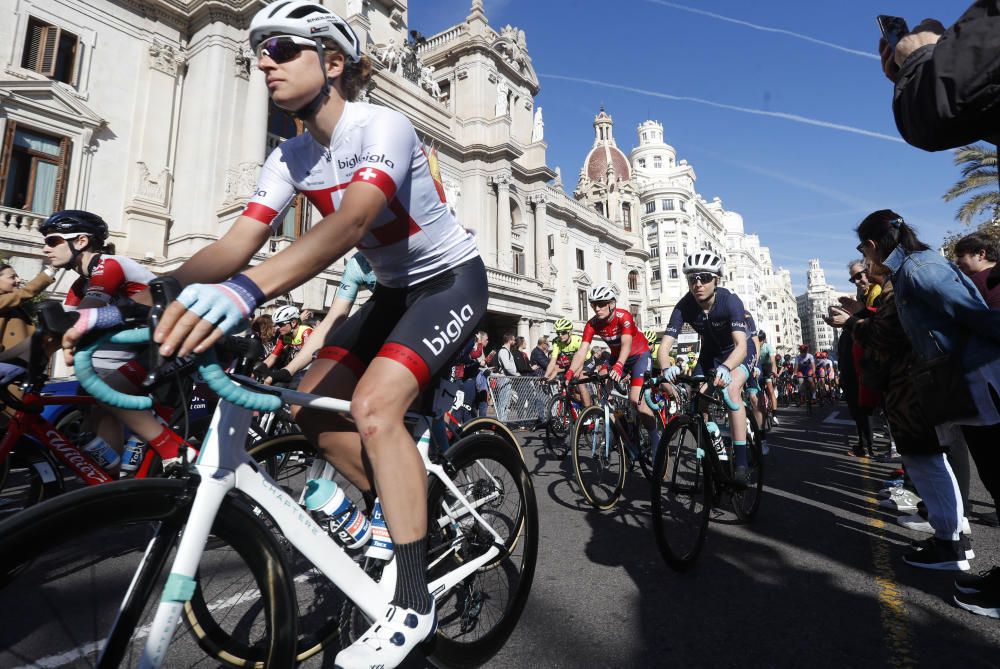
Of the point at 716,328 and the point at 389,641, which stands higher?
the point at 716,328

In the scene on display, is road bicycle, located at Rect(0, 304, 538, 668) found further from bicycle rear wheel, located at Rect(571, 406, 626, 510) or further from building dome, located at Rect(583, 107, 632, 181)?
building dome, located at Rect(583, 107, 632, 181)

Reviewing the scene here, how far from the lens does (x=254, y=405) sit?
1.17 metres

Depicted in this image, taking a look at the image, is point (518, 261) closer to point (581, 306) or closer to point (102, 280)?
point (581, 306)

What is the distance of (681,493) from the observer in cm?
324

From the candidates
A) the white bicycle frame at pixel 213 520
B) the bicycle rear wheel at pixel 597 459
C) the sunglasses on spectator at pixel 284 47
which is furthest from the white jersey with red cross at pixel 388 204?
the bicycle rear wheel at pixel 597 459

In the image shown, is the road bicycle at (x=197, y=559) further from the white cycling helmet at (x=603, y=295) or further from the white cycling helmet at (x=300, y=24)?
the white cycling helmet at (x=603, y=295)

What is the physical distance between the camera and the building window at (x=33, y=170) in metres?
14.0

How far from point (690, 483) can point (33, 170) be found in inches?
784

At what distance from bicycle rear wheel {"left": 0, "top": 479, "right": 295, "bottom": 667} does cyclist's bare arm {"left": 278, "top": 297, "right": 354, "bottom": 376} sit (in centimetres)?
136

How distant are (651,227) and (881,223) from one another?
74.9 meters

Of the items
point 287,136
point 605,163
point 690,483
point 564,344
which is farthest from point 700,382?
point 605,163

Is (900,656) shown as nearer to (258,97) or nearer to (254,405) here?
(254,405)

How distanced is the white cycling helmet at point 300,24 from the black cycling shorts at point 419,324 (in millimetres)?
982

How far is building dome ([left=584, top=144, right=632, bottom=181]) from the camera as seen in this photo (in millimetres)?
58719
